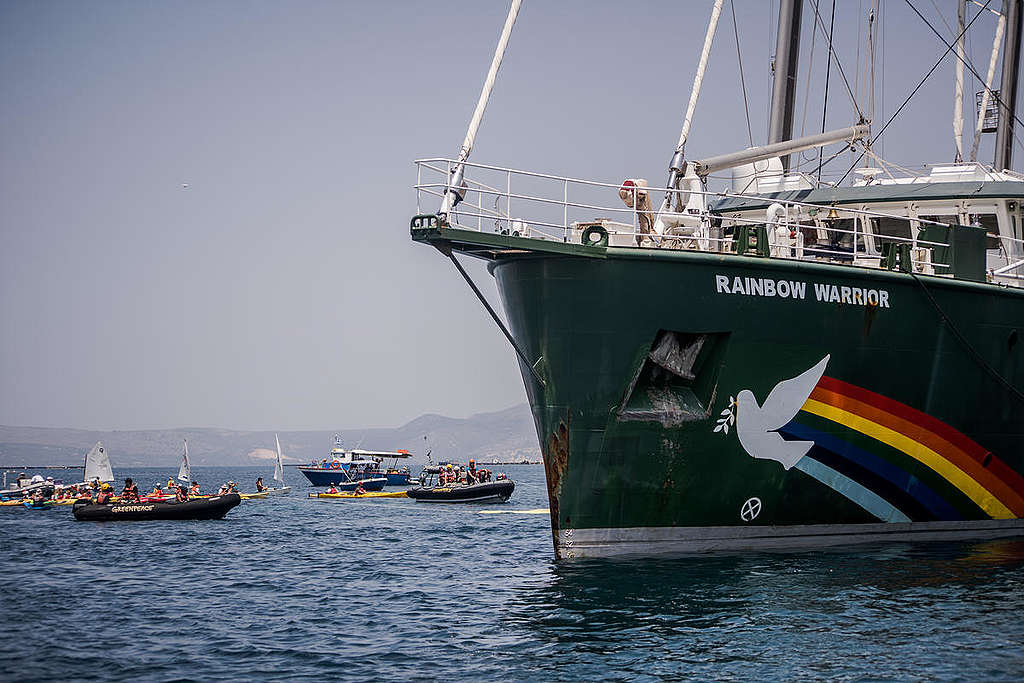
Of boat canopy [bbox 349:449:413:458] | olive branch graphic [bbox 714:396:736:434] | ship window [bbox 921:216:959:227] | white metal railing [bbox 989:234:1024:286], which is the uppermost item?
ship window [bbox 921:216:959:227]

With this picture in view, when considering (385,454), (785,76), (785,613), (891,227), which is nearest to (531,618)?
(785,613)

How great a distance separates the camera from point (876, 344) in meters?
18.5

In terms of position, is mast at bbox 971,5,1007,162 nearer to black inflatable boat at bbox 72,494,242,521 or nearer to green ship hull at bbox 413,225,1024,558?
green ship hull at bbox 413,225,1024,558

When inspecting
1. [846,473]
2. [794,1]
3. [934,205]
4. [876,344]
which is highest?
[794,1]

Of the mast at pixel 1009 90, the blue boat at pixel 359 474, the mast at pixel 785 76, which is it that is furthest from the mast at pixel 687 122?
the blue boat at pixel 359 474

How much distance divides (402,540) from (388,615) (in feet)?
45.9

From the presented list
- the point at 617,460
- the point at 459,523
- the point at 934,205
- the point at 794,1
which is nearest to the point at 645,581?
the point at 617,460

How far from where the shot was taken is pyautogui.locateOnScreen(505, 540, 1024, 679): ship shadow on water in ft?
39.6

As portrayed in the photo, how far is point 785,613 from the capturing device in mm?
14234

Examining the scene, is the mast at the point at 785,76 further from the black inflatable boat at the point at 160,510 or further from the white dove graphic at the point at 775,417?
the black inflatable boat at the point at 160,510

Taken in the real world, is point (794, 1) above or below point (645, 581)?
above

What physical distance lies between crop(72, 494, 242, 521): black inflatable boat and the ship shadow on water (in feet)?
75.7

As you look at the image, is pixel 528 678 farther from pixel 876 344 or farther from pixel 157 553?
pixel 157 553

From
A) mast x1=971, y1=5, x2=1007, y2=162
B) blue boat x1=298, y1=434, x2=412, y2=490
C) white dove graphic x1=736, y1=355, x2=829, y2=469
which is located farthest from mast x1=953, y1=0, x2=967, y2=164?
blue boat x1=298, y1=434, x2=412, y2=490
